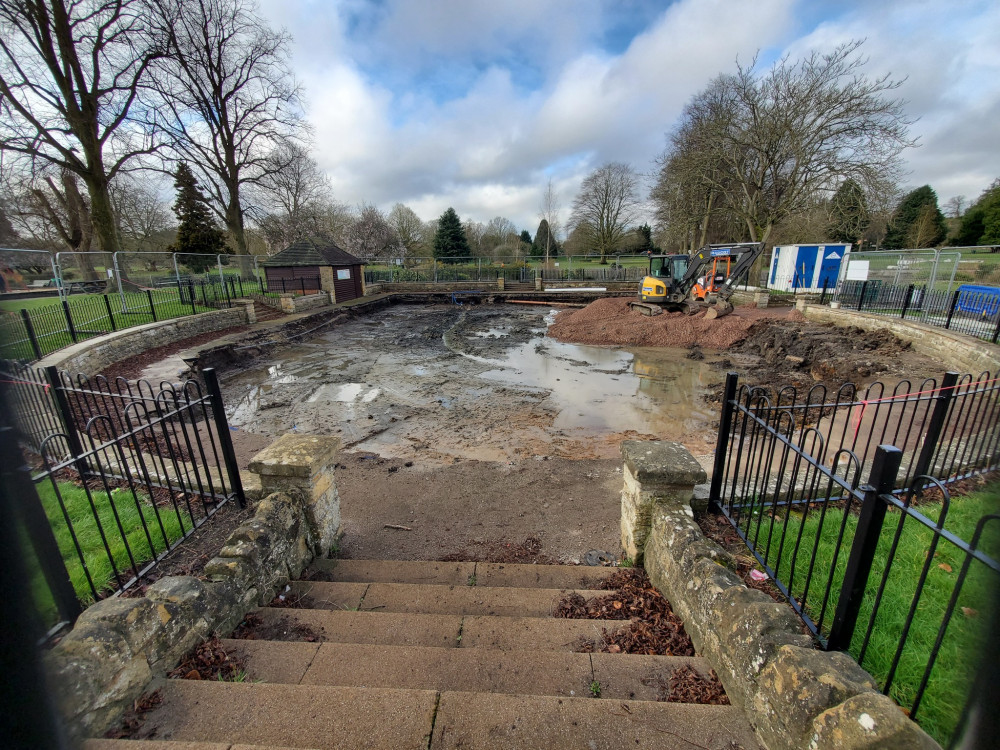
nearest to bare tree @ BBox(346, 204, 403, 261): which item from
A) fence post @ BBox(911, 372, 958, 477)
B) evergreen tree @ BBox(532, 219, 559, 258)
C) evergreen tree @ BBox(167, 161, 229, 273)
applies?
evergreen tree @ BBox(167, 161, 229, 273)

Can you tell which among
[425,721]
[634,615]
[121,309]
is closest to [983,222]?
[634,615]

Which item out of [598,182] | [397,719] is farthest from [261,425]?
[598,182]

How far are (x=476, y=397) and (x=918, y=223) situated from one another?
44996 millimetres

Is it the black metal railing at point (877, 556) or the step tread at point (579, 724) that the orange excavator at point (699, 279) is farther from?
the step tread at point (579, 724)

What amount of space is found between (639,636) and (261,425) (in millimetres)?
7346

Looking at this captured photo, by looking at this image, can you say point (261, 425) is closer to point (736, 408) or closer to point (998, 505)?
point (736, 408)

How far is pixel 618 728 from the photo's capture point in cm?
160

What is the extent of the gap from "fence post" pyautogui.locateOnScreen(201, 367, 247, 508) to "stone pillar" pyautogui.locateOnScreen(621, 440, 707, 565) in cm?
322

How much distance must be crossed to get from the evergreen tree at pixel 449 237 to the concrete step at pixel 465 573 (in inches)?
1713

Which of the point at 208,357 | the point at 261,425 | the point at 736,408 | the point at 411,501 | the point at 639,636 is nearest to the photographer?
the point at 639,636

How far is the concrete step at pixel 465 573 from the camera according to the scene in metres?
3.25

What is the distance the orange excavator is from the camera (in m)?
15.5

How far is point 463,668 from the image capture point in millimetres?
2076

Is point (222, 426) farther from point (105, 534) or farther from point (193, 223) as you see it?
point (193, 223)
